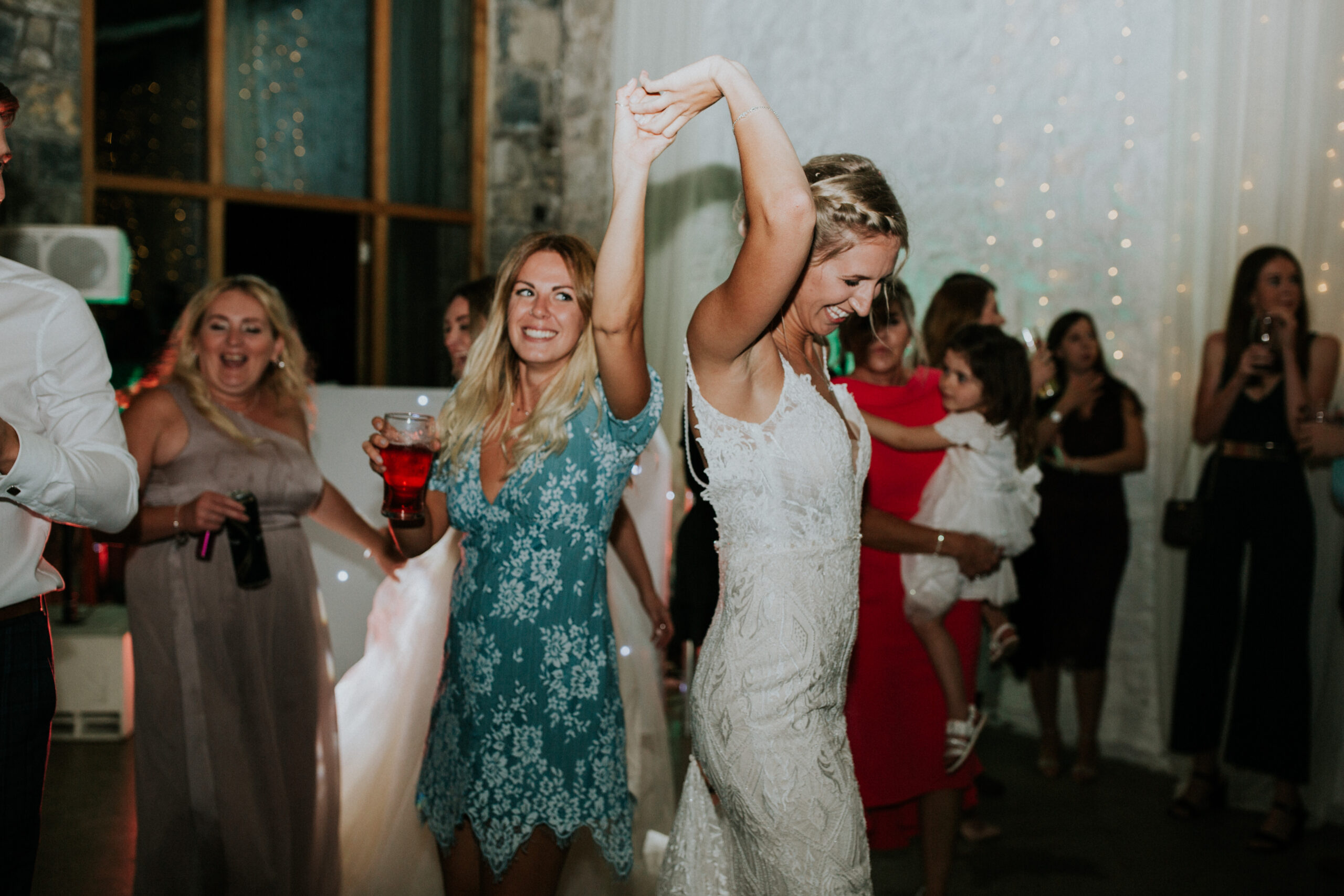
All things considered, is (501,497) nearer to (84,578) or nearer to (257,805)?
(257,805)

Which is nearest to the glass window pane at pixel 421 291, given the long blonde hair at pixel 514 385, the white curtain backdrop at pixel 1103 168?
the white curtain backdrop at pixel 1103 168

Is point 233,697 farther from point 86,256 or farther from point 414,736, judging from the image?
point 86,256

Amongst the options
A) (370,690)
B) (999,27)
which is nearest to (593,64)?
(999,27)

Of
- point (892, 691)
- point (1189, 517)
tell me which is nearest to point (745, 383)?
point (892, 691)

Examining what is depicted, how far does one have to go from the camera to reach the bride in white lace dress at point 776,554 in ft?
4.58

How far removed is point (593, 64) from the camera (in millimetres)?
6113

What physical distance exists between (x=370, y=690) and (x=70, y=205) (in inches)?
141

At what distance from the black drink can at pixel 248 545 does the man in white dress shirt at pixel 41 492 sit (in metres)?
0.67

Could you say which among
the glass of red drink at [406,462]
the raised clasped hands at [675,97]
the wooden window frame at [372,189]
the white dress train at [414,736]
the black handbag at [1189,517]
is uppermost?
the wooden window frame at [372,189]

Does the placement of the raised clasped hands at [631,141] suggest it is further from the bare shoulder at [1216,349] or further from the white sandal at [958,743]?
the bare shoulder at [1216,349]

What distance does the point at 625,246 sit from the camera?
138 centimetres

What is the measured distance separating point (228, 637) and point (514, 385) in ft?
3.05

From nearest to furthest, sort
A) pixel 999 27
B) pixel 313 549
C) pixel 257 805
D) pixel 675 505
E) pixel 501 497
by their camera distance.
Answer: pixel 501 497 → pixel 257 805 → pixel 313 549 → pixel 999 27 → pixel 675 505

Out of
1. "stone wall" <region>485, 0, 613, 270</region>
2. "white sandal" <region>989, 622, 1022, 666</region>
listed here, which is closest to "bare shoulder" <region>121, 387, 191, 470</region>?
"white sandal" <region>989, 622, 1022, 666</region>
